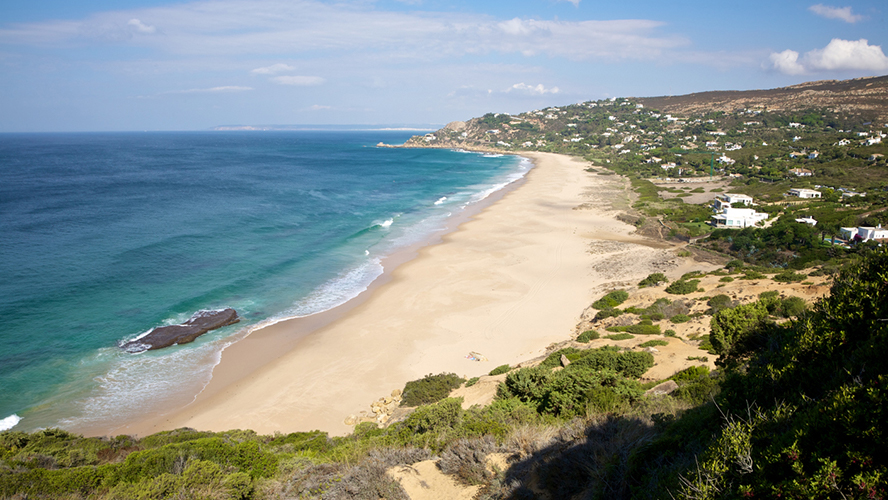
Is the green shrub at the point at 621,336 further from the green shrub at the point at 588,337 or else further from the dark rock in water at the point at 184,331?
the dark rock in water at the point at 184,331

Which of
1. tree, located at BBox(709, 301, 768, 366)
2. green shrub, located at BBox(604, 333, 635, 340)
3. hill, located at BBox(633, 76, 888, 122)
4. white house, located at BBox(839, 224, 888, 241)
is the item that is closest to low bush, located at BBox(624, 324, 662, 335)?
green shrub, located at BBox(604, 333, 635, 340)

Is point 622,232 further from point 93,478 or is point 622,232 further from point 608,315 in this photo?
point 93,478

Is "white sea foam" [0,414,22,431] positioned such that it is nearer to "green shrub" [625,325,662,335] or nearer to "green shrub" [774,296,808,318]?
"green shrub" [625,325,662,335]

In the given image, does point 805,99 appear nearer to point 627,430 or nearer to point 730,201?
point 730,201

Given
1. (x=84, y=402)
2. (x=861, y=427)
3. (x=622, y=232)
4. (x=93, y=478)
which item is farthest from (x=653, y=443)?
(x=622, y=232)

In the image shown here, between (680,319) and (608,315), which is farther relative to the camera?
(608,315)

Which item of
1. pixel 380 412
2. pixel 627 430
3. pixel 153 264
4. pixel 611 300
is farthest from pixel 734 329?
pixel 153 264
